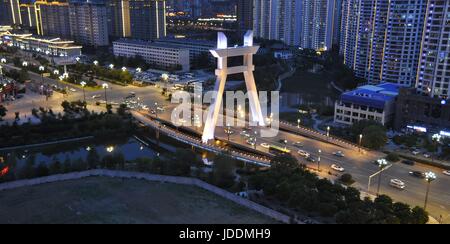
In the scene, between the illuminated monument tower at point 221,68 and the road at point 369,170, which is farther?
the illuminated monument tower at point 221,68

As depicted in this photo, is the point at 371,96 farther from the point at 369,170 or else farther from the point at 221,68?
the point at 221,68

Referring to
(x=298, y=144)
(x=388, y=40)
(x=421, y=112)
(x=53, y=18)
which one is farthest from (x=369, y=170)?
(x=53, y=18)

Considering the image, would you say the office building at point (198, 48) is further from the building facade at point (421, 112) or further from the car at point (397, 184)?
the car at point (397, 184)

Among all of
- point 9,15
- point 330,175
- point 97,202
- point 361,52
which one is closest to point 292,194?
point 330,175

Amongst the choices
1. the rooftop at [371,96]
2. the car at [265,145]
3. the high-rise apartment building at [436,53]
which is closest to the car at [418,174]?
the car at [265,145]

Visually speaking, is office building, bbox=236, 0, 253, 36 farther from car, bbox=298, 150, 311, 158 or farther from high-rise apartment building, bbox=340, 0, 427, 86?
car, bbox=298, 150, 311, 158

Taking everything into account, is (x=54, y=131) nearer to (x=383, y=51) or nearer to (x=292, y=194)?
(x=292, y=194)
